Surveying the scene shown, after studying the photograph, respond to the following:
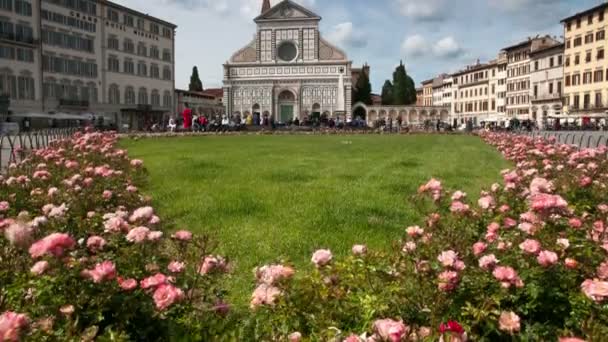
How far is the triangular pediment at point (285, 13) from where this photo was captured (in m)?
68.8

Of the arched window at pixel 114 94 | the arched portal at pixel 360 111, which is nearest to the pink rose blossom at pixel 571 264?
the arched window at pixel 114 94

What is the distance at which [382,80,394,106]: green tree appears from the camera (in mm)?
90938

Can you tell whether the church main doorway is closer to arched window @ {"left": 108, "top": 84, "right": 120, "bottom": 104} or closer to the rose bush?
arched window @ {"left": 108, "top": 84, "right": 120, "bottom": 104}

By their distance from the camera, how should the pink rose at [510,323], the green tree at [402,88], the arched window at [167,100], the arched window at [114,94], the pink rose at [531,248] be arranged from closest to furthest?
the pink rose at [510,323] < the pink rose at [531,248] < the arched window at [114,94] < the arched window at [167,100] < the green tree at [402,88]

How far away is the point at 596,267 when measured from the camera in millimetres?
2680

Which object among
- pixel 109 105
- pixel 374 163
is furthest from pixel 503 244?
pixel 109 105

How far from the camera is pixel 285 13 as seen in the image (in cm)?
6950

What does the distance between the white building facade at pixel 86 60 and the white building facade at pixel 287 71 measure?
9917 millimetres

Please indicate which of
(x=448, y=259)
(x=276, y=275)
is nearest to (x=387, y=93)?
(x=448, y=259)

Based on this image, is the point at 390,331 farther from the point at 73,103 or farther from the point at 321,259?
the point at 73,103

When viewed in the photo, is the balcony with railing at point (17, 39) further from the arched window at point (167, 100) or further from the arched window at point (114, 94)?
the arched window at point (167, 100)

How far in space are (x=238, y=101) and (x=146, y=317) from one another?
225ft

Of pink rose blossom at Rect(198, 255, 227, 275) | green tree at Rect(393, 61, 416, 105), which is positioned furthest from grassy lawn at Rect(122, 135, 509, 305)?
green tree at Rect(393, 61, 416, 105)

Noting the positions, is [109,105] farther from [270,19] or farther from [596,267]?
[596,267]
